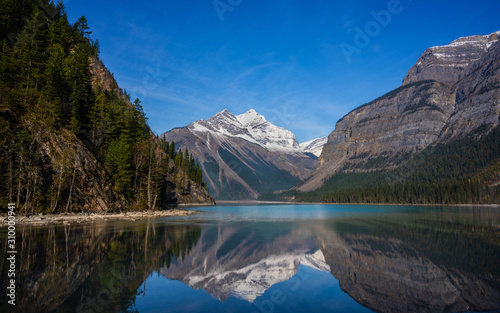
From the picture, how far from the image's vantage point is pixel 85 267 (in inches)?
641

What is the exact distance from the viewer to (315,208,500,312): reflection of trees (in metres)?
12.6

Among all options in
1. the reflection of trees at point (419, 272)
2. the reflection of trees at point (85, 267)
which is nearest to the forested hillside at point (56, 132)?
the reflection of trees at point (85, 267)

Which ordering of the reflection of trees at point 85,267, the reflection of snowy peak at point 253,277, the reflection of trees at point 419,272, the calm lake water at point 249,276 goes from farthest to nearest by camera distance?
the reflection of snowy peak at point 253,277, the reflection of trees at point 419,272, the calm lake water at point 249,276, the reflection of trees at point 85,267

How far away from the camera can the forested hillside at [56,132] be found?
4169 centimetres

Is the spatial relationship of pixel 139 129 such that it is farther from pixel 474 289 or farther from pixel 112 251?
pixel 474 289

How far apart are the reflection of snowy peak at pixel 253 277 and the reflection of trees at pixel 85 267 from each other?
3.42 meters

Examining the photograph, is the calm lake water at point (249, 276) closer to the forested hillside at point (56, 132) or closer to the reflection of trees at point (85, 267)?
the reflection of trees at point (85, 267)

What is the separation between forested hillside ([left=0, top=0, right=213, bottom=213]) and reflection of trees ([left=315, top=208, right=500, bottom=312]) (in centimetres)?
4142

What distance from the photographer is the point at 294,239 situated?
99.3 feet

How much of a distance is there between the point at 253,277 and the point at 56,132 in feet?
151

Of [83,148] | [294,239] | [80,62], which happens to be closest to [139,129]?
[80,62]

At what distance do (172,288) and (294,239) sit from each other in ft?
59.6

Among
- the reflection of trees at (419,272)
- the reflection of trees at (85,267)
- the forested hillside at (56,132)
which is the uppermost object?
the forested hillside at (56,132)

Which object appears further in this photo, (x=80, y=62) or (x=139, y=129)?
(x=139, y=129)
